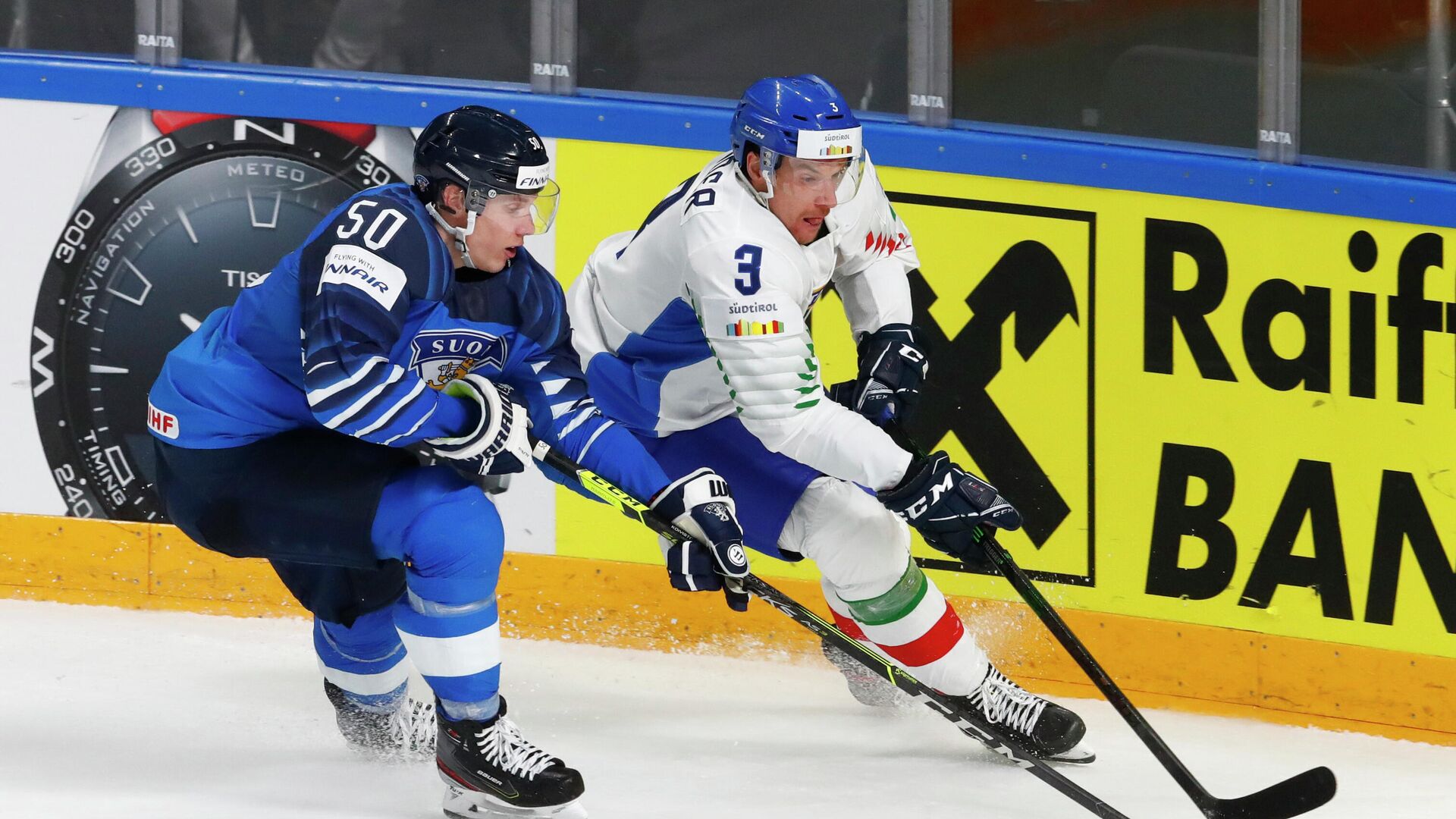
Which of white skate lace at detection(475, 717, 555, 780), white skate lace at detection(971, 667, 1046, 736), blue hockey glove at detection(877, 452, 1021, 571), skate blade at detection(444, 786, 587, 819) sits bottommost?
skate blade at detection(444, 786, 587, 819)

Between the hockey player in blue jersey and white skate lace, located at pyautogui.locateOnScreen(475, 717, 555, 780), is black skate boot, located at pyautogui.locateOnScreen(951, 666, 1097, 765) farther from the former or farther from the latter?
white skate lace, located at pyautogui.locateOnScreen(475, 717, 555, 780)

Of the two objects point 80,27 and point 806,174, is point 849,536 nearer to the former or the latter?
point 806,174

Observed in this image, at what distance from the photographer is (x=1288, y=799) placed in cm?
302

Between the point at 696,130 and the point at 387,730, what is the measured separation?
4.67ft

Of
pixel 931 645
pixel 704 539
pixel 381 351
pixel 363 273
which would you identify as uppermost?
pixel 363 273

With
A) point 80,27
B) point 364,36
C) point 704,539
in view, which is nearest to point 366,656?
point 704,539

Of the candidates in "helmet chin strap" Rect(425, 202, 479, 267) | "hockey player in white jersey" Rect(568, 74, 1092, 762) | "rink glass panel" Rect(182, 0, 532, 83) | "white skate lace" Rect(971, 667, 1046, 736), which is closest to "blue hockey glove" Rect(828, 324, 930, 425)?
"hockey player in white jersey" Rect(568, 74, 1092, 762)

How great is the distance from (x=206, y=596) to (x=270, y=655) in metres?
0.33

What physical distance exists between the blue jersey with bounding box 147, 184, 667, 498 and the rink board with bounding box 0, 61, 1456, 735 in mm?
926

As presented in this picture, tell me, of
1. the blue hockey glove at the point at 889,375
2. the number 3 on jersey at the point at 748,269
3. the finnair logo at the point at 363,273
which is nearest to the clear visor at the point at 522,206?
the finnair logo at the point at 363,273

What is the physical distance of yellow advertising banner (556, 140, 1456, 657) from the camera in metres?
3.53

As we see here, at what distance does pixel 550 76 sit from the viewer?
13.8 ft

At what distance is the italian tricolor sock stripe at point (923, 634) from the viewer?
340 centimetres

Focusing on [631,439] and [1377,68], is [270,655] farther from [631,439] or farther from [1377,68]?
[1377,68]
